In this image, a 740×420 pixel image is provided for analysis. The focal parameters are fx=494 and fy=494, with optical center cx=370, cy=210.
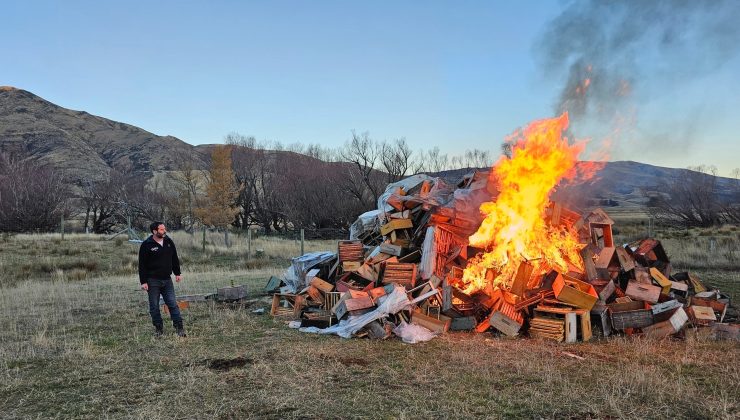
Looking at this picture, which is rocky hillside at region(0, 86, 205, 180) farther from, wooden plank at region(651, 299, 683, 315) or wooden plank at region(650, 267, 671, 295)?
wooden plank at region(651, 299, 683, 315)

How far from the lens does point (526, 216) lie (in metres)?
9.27

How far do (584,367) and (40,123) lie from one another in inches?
5421

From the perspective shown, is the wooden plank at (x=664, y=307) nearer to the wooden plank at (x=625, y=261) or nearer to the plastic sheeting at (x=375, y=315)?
the wooden plank at (x=625, y=261)

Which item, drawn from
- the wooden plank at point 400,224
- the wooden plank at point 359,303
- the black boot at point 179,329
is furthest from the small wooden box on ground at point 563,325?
the black boot at point 179,329

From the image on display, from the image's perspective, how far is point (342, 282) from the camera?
1016cm

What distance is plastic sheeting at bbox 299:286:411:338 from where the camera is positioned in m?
8.14

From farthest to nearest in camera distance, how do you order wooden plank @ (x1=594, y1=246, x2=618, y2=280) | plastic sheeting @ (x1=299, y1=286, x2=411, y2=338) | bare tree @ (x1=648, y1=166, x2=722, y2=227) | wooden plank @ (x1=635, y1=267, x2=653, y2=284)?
bare tree @ (x1=648, y1=166, x2=722, y2=227) < wooden plank @ (x1=635, y1=267, x2=653, y2=284) < wooden plank @ (x1=594, y1=246, x2=618, y2=280) < plastic sheeting @ (x1=299, y1=286, x2=411, y2=338)

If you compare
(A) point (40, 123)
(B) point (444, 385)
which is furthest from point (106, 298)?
(A) point (40, 123)

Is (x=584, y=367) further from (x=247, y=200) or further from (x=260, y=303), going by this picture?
(x=247, y=200)

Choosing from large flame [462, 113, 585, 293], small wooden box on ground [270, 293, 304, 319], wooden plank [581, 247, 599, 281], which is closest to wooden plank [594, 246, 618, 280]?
wooden plank [581, 247, 599, 281]

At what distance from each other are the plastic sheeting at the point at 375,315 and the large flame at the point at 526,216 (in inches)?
52.9

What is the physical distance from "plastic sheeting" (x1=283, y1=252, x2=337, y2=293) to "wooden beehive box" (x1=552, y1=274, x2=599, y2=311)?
5.16 metres

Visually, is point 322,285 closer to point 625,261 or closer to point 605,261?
point 605,261

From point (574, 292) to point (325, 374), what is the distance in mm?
4321
